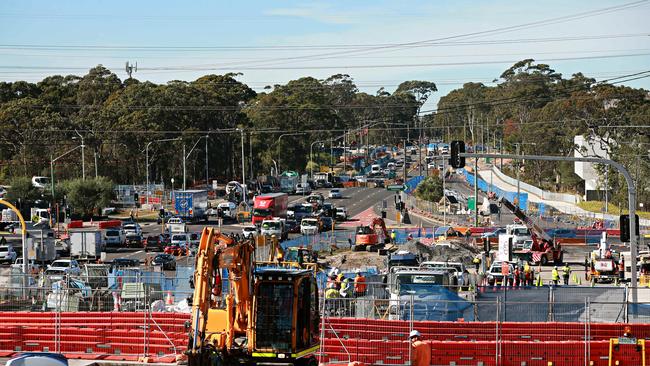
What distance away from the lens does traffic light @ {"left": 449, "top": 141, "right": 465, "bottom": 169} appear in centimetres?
3191

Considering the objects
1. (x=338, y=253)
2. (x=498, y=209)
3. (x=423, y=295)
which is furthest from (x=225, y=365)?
(x=498, y=209)

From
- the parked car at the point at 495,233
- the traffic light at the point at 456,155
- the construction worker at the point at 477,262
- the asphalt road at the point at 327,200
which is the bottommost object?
the asphalt road at the point at 327,200

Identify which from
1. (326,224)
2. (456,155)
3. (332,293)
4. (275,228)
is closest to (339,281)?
(332,293)

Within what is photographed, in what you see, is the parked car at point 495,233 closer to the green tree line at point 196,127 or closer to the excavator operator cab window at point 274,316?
the green tree line at point 196,127

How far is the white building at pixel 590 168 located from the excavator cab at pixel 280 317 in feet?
283

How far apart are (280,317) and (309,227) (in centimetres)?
5155

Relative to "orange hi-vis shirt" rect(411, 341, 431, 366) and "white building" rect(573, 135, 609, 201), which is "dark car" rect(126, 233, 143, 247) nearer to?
"orange hi-vis shirt" rect(411, 341, 431, 366)

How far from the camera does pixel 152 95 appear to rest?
117 m

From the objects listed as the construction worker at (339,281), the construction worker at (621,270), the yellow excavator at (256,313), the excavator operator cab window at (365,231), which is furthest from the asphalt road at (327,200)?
the yellow excavator at (256,313)

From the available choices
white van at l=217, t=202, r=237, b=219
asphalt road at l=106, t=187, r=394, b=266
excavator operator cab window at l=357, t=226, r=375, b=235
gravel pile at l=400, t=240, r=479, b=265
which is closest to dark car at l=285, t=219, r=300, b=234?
asphalt road at l=106, t=187, r=394, b=266

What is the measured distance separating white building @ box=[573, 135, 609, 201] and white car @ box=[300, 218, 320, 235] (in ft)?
132

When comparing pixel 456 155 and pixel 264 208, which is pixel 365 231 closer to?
pixel 264 208

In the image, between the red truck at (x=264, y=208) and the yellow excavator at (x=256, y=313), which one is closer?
the yellow excavator at (x=256, y=313)

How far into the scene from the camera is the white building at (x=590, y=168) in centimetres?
10394
